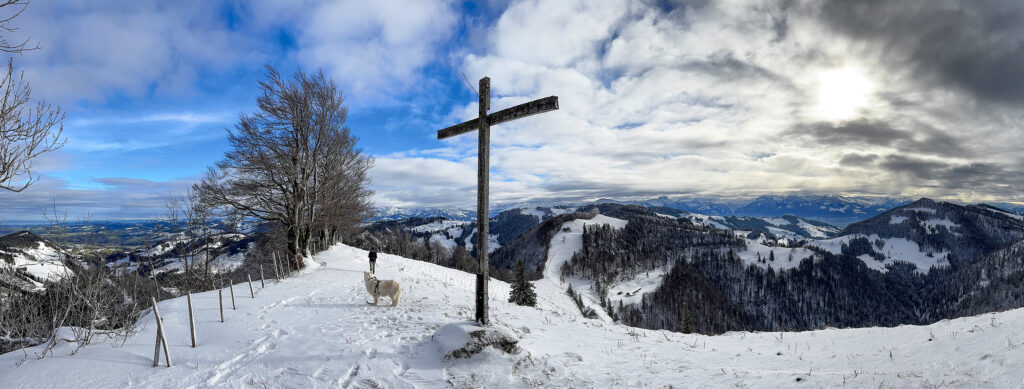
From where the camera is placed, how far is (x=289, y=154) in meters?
18.9

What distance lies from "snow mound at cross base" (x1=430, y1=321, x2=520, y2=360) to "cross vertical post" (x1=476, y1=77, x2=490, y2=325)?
0.87m

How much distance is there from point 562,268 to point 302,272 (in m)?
162

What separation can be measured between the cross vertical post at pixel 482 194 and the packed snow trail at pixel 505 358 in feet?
4.42

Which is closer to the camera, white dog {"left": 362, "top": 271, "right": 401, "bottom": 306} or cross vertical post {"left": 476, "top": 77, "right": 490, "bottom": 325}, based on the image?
cross vertical post {"left": 476, "top": 77, "right": 490, "bottom": 325}

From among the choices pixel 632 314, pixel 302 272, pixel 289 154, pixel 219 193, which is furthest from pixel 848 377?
pixel 632 314

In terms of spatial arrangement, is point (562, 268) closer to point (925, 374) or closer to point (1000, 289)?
point (925, 374)

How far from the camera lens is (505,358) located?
6566mm

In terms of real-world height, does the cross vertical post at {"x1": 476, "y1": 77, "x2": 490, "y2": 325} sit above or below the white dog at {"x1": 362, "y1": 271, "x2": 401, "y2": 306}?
above

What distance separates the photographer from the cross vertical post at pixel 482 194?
25.7 feet

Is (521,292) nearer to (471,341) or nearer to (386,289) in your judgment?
(386,289)

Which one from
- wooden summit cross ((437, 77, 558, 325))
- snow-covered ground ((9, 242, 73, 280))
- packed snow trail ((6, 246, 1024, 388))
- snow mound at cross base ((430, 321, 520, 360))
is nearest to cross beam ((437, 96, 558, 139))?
wooden summit cross ((437, 77, 558, 325))

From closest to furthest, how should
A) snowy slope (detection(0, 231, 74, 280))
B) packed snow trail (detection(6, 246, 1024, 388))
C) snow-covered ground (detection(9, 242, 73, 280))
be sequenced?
packed snow trail (detection(6, 246, 1024, 388)), snow-covered ground (detection(9, 242, 73, 280)), snowy slope (detection(0, 231, 74, 280))

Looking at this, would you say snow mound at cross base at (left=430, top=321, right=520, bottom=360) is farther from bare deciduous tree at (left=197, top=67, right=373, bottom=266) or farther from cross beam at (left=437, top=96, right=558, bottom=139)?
bare deciduous tree at (left=197, top=67, right=373, bottom=266)

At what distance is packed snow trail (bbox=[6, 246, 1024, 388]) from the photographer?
215 inches
